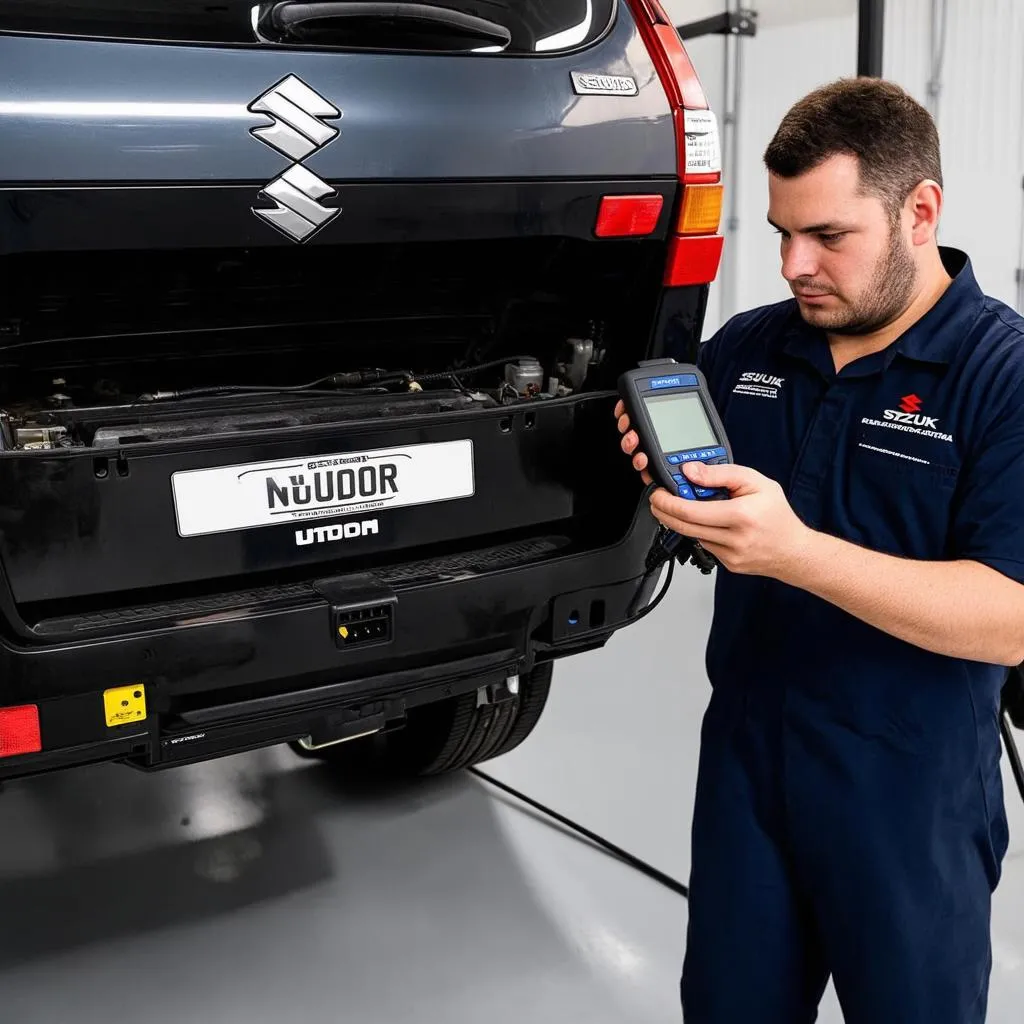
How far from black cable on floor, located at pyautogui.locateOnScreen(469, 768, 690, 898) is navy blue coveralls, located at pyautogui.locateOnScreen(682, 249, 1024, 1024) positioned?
80cm

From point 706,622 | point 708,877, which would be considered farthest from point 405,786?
point 706,622

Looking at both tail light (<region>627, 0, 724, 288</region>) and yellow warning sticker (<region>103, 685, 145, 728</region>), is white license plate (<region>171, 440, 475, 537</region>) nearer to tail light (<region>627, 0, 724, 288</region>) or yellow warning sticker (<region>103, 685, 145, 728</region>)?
yellow warning sticker (<region>103, 685, 145, 728</region>)

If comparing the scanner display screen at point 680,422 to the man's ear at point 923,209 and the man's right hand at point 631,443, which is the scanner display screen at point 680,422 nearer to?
the man's right hand at point 631,443

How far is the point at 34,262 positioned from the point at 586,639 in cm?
112

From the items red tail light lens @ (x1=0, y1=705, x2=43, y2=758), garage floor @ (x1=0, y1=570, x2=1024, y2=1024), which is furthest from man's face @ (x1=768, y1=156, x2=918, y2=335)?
garage floor @ (x1=0, y1=570, x2=1024, y2=1024)

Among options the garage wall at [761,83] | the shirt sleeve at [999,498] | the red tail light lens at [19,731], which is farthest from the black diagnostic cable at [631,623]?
the garage wall at [761,83]

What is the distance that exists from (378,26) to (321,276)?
42cm

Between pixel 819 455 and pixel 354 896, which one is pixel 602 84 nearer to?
pixel 819 455

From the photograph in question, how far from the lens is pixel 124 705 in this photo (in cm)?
173

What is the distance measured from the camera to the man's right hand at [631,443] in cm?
155

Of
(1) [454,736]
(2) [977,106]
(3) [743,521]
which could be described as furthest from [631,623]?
(2) [977,106]

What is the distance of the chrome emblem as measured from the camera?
193 centimetres

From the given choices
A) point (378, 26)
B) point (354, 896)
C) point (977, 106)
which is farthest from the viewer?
point (977, 106)

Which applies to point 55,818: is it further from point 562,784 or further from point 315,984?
point 562,784
